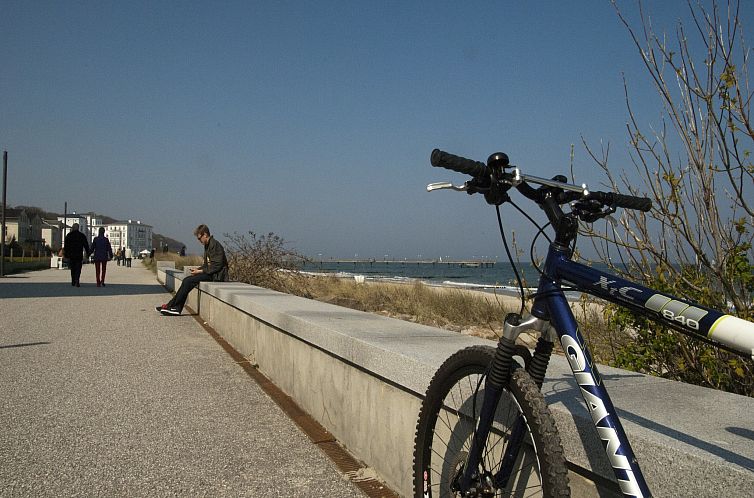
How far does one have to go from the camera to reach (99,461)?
397 cm

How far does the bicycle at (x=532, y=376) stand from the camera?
171 cm

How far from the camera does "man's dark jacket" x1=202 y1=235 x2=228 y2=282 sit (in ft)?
39.7

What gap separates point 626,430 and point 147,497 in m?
2.61

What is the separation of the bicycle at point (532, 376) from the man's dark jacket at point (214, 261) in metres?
9.88

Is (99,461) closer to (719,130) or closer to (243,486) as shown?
(243,486)

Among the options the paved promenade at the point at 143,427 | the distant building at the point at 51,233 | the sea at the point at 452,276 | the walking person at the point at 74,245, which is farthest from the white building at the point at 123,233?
the paved promenade at the point at 143,427

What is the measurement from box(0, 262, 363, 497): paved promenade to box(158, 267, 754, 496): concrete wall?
0.30 metres

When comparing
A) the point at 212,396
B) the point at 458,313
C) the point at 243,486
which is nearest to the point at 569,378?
the point at 243,486

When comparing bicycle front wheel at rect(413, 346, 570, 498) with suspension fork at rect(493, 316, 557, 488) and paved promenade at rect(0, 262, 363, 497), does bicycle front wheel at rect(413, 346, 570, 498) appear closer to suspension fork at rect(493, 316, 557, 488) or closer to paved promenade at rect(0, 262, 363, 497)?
suspension fork at rect(493, 316, 557, 488)

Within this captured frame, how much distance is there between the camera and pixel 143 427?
4.72 metres

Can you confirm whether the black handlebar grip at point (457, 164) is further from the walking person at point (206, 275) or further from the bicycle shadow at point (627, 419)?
the walking person at point (206, 275)

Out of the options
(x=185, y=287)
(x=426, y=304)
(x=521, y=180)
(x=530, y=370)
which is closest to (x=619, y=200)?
(x=521, y=180)

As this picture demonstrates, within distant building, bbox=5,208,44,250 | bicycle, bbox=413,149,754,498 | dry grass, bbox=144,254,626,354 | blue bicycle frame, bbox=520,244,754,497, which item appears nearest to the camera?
blue bicycle frame, bbox=520,244,754,497

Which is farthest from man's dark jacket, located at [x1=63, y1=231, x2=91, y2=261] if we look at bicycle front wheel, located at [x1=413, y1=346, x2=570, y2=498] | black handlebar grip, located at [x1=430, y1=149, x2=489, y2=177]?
black handlebar grip, located at [x1=430, y1=149, x2=489, y2=177]
